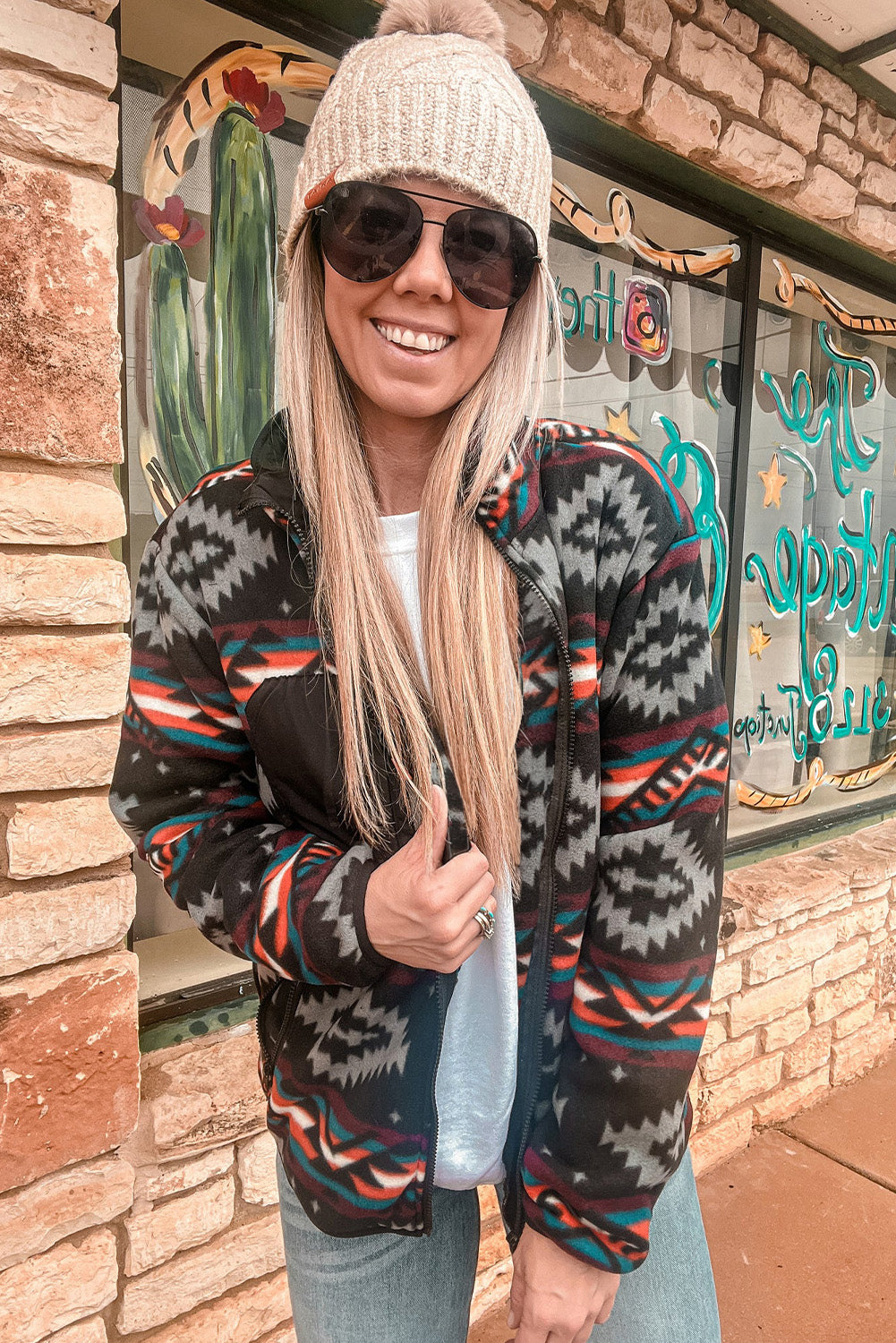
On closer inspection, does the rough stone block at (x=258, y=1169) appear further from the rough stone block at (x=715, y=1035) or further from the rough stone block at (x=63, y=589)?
the rough stone block at (x=715, y=1035)

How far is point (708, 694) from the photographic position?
1.04m

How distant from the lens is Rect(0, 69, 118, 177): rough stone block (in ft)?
4.88

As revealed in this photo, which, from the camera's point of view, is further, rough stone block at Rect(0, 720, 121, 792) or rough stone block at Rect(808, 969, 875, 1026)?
rough stone block at Rect(808, 969, 875, 1026)

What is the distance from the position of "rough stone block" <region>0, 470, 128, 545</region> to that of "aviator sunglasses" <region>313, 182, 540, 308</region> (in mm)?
735

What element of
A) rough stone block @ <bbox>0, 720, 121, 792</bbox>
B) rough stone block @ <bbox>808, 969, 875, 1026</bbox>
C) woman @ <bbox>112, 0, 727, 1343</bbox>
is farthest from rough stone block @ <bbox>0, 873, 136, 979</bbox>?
rough stone block @ <bbox>808, 969, 875, 1026</bbox>

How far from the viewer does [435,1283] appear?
1190 millimetres

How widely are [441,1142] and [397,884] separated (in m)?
0.39

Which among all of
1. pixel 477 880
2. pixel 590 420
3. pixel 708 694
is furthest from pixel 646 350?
pixel 477 880

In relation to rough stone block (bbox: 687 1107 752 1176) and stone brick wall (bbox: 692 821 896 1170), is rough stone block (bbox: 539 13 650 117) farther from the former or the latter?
rough stone block (bbox: 687 1107 752 1176)

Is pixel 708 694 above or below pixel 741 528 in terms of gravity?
below

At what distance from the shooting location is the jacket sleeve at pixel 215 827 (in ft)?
3.34

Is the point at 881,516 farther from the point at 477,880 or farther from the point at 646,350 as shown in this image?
the point at 477,880

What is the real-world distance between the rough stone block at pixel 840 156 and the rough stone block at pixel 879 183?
0.06 metres

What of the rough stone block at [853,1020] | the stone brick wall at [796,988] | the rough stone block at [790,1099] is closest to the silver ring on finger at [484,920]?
the stone brick wall at [796,988]
